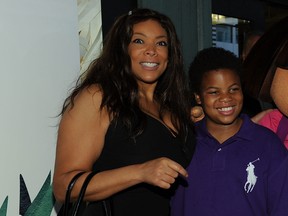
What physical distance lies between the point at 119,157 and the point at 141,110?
24 centimetres

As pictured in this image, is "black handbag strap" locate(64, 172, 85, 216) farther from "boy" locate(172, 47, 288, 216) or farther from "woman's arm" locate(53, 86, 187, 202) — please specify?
"boy" locate(172, 47, 288, 216)

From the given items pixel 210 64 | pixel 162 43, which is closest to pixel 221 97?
pixel 210 64

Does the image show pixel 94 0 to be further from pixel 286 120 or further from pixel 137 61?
pixel 286 120

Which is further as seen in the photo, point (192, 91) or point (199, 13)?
point (199, 13)

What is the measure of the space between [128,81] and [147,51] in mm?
147

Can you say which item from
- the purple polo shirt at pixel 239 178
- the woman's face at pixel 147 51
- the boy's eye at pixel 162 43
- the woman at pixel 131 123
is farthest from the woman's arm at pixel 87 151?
the purple polo shirt at pixel 239 178

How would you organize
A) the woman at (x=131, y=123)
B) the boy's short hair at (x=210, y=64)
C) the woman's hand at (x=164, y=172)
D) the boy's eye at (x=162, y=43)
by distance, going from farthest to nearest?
the boy's short hair at (x=210, y=64), the boy's eye at (x=162, y=43), the woman at (x=131, y=123), the woman's hand at (x=164, y=172)

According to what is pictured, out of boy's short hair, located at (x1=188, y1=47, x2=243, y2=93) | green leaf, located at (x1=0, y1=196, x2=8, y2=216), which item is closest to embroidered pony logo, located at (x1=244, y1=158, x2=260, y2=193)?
boy's short hair, located at (x1=188, y1=47, x2=243, y2=93)

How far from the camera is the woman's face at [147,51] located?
2266 mm

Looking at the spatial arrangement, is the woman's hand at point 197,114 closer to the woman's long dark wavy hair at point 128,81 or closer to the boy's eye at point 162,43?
the woman's long dark wavy hair at point 128,81

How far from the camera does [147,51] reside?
2262 mm

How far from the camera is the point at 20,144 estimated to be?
2.44 metres

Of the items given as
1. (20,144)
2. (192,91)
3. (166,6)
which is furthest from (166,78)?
(166,6)

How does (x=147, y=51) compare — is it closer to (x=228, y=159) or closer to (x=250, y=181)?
(x=228, y=159)
